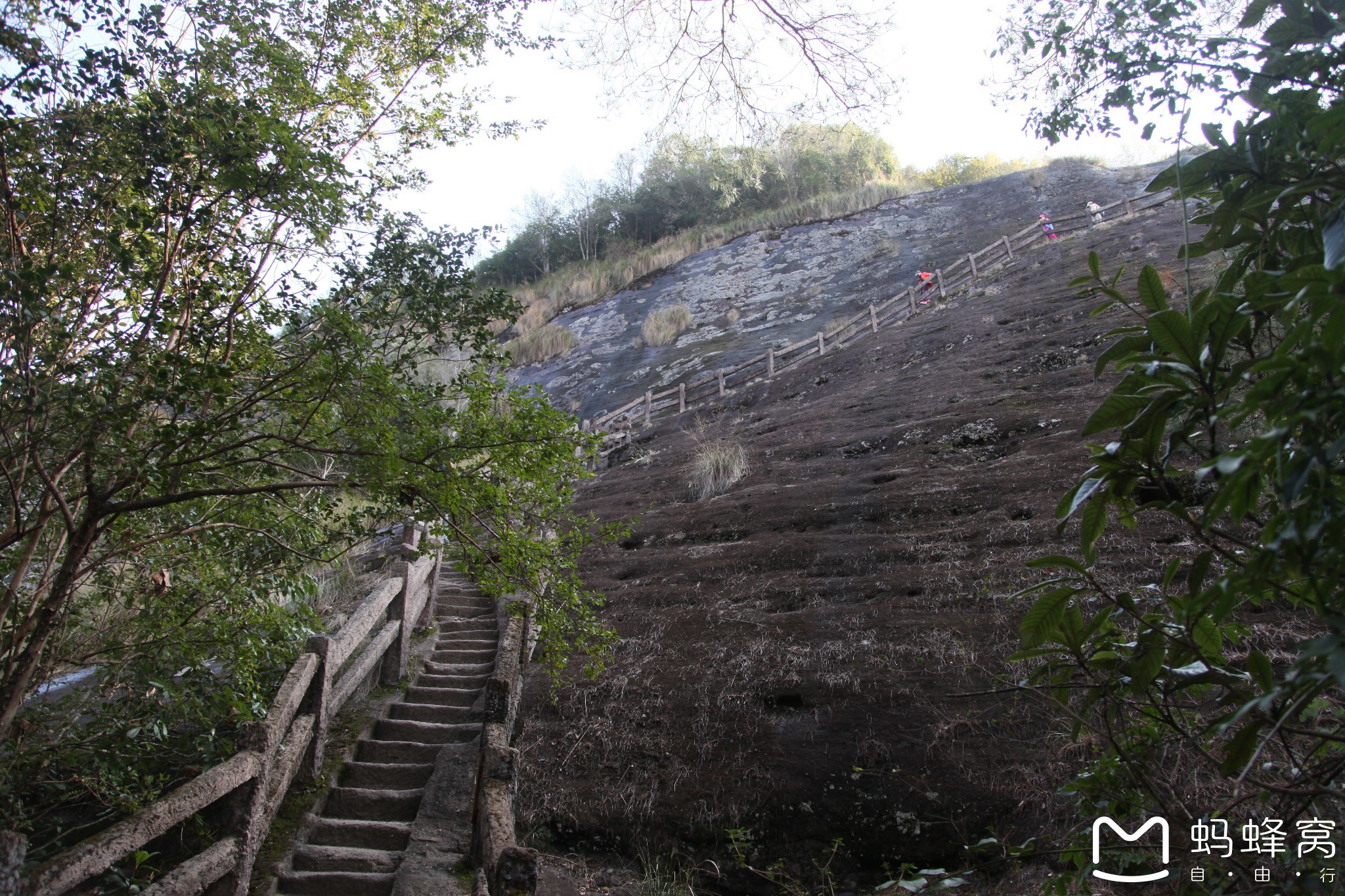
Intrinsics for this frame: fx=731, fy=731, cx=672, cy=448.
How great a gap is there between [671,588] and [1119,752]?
652cm

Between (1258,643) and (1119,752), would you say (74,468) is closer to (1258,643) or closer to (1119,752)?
(1119,752)

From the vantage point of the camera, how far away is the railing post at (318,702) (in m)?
5.75

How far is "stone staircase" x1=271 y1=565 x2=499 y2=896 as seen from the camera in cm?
495

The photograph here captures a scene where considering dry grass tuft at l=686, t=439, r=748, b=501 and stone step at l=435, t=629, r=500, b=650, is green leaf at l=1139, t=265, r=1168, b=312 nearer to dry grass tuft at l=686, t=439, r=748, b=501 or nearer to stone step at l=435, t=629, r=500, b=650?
dry grass tuft at l=686, t=439, r=748, b=501

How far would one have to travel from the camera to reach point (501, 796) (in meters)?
4.29

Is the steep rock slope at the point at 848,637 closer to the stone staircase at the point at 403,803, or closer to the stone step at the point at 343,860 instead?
the stone staircase at the point at 403,803

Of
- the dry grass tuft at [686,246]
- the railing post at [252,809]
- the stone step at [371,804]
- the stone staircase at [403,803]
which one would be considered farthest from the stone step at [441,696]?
the dry grass tuft at [686,246]

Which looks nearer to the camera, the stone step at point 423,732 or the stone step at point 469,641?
the stone step at point 423,732

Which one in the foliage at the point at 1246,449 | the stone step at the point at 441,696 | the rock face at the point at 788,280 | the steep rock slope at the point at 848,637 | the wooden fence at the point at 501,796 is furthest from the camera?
the rock face at the point at 788,280

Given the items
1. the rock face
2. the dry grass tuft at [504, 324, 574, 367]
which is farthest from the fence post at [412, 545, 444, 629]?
the dry grass tuft at [504, 324, 574, 367]

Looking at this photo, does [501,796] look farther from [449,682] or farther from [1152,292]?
[449,682]

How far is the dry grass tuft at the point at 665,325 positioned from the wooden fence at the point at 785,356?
4.91 m

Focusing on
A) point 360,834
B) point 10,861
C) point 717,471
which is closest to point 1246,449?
point 10,861

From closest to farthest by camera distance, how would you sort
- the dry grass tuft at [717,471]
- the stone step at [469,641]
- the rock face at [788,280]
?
the stone step at [469,641] < the dry grass tuft at [717,471] < the rock face at [788,280]
